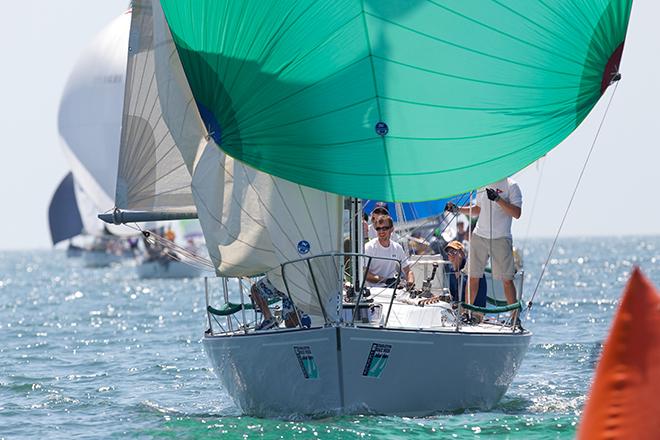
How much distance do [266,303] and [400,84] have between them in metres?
2.28

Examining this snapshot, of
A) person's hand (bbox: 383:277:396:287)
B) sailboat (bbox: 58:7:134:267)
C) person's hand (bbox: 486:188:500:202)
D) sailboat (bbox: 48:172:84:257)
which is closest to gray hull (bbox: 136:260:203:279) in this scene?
sailboat (bbox: 48:172:84:257)

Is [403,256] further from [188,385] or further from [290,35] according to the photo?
[188,385]

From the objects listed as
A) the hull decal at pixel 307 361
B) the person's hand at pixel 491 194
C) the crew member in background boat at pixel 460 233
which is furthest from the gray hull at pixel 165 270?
the hull decal at pixel 307 361

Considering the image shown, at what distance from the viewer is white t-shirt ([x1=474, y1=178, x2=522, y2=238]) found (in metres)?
11.9

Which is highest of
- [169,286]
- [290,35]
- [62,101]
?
[62,101]

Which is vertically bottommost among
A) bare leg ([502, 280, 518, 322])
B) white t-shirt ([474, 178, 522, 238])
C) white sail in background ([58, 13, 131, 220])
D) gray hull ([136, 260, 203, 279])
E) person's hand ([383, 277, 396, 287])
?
gray hull ([136, 260, 203, 279])

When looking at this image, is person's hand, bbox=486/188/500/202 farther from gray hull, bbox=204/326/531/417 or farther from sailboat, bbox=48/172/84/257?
sailboat, bbox=48/172/84/257

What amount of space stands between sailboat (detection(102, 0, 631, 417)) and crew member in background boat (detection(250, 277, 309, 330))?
19cm

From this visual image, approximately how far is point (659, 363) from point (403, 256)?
731cm

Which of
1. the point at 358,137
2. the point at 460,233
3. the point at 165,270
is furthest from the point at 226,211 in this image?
the point at 165,270

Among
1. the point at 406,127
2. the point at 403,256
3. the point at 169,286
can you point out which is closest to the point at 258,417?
the point at 403,256

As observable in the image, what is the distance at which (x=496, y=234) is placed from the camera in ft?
39.7

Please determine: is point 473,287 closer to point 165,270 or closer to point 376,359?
point 376,359

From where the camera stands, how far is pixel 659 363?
191 inches
